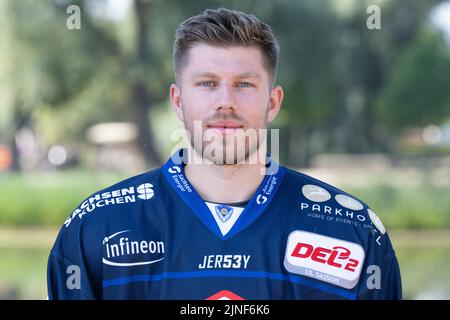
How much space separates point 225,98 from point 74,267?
84cm

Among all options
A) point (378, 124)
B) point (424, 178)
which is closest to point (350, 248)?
point (424, 178)

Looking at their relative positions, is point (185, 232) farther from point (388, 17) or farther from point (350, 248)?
point (388, 17)

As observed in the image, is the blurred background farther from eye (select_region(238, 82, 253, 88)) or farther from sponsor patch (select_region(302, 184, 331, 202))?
eye (select_region(238, 82, 253, 88))

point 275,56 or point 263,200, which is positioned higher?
point 275,56

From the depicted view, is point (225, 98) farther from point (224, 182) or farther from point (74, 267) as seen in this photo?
point (74, 267)

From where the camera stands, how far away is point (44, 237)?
1470 centimetres

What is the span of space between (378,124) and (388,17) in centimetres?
288

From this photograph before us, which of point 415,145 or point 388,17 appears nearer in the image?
point 388,17

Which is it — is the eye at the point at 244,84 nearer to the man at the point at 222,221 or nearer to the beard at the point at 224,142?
the man at the point at 222,221

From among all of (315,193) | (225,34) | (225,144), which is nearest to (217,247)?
(225,144)

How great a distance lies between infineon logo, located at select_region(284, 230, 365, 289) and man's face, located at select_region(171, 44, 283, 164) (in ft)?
1.31

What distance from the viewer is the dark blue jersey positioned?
2494 millimetres

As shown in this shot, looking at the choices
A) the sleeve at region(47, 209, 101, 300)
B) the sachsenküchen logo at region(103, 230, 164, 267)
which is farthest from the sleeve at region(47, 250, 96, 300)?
the sachsenküchen logo at region(103, 230, 164, 267)
